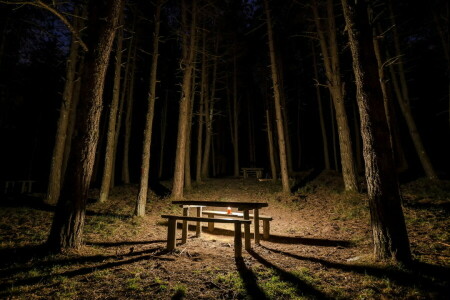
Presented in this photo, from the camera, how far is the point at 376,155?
14.0 ft

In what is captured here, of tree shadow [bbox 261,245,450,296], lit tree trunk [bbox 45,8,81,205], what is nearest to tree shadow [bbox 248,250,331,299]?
tree shadow [bbox 261,245,450,296]

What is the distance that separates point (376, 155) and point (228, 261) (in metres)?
3.45

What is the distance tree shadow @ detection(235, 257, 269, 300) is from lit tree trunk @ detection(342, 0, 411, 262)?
233cm

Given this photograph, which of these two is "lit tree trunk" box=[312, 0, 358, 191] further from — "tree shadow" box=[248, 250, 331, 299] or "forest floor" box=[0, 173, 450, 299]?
"tree shadow" box=[248, 250, 331, 299]

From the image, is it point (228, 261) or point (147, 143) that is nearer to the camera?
point (228, 261)

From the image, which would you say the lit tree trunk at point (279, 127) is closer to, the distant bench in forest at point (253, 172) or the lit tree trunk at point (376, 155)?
the lit tree trunk at point (376, 155)

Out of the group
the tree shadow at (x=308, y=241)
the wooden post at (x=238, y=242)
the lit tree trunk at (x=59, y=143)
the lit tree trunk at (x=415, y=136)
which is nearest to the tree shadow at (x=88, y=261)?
the wooden post at (x=238, y=242)

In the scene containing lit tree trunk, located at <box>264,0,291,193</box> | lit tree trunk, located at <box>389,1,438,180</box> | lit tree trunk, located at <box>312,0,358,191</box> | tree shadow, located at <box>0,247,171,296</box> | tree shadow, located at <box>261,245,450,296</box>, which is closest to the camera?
tree shadow, located at <box>261,245,450,296</box>

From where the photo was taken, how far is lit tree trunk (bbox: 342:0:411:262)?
402 centimetres

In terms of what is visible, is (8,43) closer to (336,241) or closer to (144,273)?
(144,273)

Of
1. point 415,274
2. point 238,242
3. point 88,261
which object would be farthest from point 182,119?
point 415,274

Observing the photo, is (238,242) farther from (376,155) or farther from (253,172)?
(253,172)

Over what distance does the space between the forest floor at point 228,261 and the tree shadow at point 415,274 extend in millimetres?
14

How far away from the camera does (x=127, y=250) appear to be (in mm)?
5234
